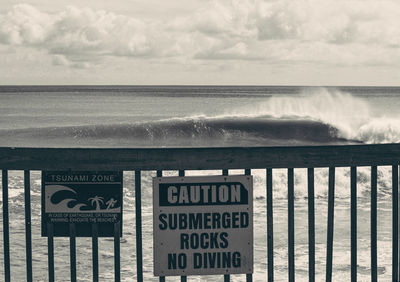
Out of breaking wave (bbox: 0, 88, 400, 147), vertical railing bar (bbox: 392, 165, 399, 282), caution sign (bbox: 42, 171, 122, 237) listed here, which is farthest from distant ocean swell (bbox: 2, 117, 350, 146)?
caution sign (bbox: 42, 171, 122, 237)

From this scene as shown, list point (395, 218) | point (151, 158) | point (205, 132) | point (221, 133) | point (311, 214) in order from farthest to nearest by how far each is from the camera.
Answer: point (205, 132) < point (221, 133) < point (395, 218) < point (311, 214) < point (151, 158)

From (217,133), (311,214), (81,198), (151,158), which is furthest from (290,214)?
(217,133)

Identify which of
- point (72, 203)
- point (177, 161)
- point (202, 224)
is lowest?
point (202, 224)

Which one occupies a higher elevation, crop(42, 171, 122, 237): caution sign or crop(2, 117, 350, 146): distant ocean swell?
crop(2, 117, 350, 146): distant ocean swell

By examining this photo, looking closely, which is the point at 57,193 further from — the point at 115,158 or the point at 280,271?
the point at 280,271

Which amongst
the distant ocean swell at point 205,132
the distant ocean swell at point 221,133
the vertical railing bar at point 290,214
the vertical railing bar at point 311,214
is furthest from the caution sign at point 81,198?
the distant ocean swell at point 205,132

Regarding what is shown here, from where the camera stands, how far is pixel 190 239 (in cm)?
340

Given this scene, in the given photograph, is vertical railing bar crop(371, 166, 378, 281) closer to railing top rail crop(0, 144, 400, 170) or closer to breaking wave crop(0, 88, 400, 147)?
railing top rail crop(0, 144, 400, 170)

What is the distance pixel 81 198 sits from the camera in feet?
11.1

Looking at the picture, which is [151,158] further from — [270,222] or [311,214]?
[311,214]

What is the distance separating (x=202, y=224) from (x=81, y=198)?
0.72 m

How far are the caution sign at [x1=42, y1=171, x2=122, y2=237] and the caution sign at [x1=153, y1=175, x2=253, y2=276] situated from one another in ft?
0.82

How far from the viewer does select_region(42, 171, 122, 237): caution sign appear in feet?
11.1

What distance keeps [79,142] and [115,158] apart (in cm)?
3581
